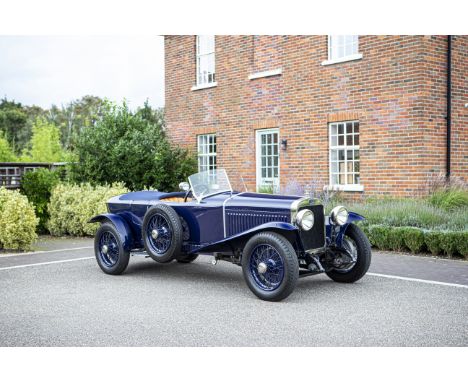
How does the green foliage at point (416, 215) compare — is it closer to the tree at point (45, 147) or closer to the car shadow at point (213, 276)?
the car shadow at point (213, 276)

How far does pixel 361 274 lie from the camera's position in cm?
731

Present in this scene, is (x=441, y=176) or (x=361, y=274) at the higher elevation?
(x=441, y=176)

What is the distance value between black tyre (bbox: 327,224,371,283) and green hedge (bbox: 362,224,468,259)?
2713 millimetres

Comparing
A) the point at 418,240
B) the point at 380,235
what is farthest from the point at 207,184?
the point at 418,240

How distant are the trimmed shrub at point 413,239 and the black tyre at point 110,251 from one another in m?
4.81

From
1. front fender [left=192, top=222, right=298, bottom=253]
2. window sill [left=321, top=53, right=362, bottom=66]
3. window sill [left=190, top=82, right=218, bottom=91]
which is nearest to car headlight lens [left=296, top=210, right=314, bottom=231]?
front fender [left=192, top=222, right=298, bottom=253]

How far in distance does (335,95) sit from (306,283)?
742 centimetres

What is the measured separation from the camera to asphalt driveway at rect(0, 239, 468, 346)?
199 inches

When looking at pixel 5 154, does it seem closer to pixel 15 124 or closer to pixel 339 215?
pixel 339 215

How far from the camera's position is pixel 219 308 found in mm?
6199

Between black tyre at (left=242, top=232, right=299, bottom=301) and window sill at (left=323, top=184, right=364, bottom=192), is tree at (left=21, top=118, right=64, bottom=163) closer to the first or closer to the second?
window sill at (left=323, top=184, right=364, bottom=192)

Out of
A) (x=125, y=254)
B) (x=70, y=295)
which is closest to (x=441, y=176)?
(x=125, y=254)

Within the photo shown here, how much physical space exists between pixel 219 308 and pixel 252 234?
108 cm

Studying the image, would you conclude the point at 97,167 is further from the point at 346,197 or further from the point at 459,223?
the point at 459,223
